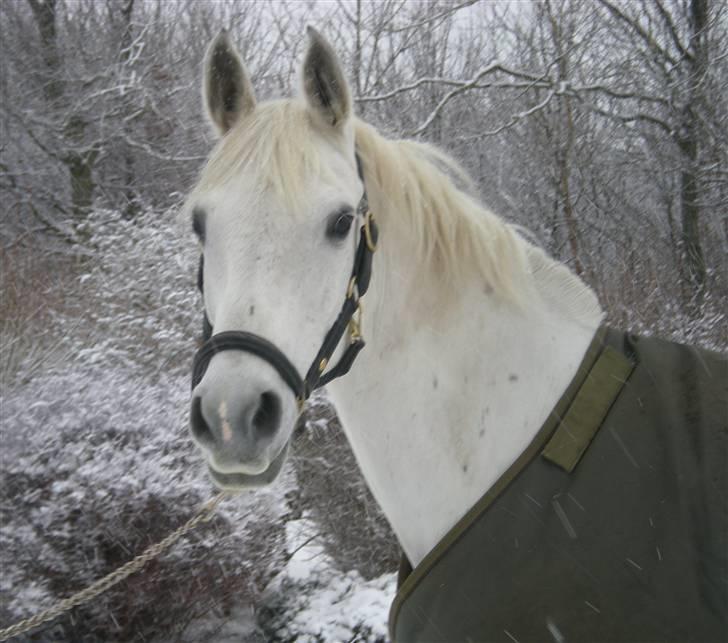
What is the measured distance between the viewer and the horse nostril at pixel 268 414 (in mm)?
1341

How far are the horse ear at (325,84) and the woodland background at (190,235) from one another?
225 cm

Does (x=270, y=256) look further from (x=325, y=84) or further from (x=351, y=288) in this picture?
(x=325, y=84)

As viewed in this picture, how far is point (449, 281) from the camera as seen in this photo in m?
1.71

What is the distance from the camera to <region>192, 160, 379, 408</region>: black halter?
1.34 m

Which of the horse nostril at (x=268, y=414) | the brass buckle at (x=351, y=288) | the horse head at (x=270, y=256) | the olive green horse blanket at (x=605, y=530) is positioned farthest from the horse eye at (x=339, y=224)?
the olive green horse blanket at (x=605, y=530)

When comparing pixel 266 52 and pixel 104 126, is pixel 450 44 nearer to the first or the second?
pixel 266 52

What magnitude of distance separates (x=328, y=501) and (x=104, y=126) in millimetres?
9035

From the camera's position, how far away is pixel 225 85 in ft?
5.74

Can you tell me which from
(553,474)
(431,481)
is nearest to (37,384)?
(431,481)

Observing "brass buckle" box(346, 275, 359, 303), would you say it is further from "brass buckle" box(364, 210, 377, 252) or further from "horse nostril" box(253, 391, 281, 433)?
"horse nostril" box(253, 391, 281, 433)

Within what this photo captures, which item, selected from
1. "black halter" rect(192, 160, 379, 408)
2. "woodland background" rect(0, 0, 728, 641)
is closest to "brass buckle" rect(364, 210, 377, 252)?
"black halter" rect(192, 160, 379, 408)

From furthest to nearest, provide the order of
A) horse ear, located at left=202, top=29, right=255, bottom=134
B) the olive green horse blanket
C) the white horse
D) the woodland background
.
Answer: the woodland background < horse ear, located at left=202, top=29, right=255, bottom=134 < the white horse < the olive green horse blanket

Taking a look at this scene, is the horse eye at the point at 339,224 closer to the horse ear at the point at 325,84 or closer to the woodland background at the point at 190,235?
the horse ear at the point at 325,84

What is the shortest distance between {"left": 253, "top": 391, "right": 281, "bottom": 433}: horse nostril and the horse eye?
0.45 meters
